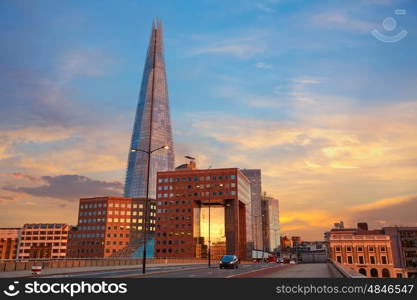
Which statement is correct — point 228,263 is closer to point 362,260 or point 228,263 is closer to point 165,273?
point 165,273

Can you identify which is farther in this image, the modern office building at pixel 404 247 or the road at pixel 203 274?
the modern office building at pixel 404 247

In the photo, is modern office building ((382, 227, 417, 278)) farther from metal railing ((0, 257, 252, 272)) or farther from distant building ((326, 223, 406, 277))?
metal railing ((0, 257, 252, 272))

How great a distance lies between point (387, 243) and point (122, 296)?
148 meters

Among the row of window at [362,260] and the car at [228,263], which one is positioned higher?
the car at [228,263]

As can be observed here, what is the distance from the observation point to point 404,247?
16588cm

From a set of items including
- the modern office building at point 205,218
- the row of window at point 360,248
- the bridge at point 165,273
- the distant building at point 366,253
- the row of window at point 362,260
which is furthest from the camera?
the modern office building at point 205,218

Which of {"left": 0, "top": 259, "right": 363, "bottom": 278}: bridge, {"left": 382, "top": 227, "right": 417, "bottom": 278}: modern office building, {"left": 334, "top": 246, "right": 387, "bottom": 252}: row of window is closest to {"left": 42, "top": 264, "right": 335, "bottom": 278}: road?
{"left": 0, "top": 259, "right": 363, "bottom": 278}: bridge

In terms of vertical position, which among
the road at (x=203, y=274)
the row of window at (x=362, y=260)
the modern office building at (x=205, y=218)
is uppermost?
the modern office building at (x=205, y=218)

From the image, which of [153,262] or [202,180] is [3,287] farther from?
[202,180]

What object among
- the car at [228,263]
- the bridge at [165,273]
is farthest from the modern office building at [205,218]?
the car at [228,263]

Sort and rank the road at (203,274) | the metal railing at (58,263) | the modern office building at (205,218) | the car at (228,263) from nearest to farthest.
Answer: the road at (203,274)
the metal railing at (58,263)
the car at (228,263)
the modern office building at (205,218)

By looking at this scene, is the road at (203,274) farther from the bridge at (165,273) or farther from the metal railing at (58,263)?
the metal railing at (58,263)

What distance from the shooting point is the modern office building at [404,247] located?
536 ft

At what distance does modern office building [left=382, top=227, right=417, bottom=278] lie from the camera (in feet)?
536
